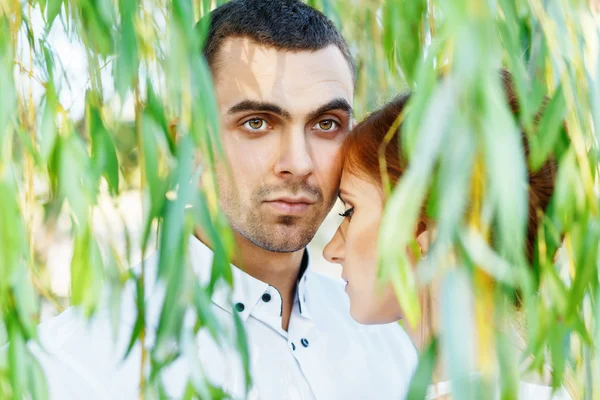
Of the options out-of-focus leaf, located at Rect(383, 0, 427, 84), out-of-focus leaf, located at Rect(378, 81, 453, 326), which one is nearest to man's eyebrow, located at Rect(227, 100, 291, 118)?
out-of-focus leaf, located at Rect(383, 0, 427, 84)

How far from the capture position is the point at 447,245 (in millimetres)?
598

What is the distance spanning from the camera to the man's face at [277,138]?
1.27 m

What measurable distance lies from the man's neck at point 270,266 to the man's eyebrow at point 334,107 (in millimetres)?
262

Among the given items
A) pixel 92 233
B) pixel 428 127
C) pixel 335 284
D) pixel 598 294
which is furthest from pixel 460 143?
pixel 335 284

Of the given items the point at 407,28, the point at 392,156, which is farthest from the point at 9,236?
the point at 407,28

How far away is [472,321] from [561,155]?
0.31 m

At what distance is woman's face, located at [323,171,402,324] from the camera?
3.86ft

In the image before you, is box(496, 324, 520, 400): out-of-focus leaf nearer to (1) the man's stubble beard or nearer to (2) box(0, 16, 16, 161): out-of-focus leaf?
(2) box(0, 16, 16, 161): out-of-focus leaf

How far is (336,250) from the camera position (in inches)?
50.7

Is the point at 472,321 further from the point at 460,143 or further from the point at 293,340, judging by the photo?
the point at 293,340

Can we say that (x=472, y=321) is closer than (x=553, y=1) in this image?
Yes

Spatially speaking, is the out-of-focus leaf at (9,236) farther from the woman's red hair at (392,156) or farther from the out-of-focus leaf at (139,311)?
the woman's red hair at (392,156)

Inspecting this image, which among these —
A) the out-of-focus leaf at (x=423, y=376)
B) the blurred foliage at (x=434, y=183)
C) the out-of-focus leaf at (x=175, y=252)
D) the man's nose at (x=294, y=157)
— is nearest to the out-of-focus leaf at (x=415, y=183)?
the blurred foliage at (x=434, y=183)

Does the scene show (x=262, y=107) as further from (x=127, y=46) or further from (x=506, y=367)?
(x=506, y=367)
